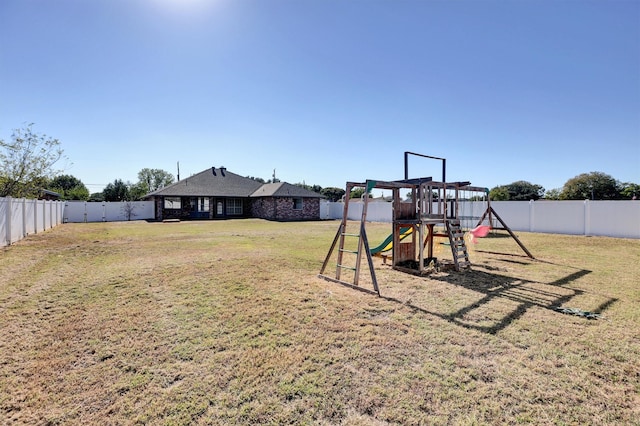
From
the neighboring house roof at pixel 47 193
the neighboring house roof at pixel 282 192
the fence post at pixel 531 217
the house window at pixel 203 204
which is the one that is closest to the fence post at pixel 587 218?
the fence post at pixel 531 217

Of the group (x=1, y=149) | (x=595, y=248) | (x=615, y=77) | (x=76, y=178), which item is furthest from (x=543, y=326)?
(x=76, y=178)

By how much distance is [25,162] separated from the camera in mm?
17484

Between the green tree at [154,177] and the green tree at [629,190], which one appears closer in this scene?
the green tree at [629,190]

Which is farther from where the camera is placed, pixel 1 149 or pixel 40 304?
pixel 1 149

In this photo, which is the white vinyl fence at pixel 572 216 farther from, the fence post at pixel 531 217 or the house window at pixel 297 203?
the house window at pixel 297 203

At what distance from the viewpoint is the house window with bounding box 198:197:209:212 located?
26047 mm

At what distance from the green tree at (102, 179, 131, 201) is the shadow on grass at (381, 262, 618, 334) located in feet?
177

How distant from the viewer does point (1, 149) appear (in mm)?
16844

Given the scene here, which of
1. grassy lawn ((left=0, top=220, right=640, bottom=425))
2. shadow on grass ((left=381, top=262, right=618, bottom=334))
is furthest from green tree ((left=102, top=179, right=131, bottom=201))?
shadow on grass ((left=381, top=262, right=618, bottom=334))

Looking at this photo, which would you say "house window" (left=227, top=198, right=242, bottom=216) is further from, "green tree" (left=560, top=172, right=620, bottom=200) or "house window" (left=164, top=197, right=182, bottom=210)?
"green tree" (left=560, top=172, right=620, bottom=200)

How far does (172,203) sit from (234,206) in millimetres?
5577

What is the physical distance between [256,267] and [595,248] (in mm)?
11280

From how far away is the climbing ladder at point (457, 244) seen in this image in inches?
266

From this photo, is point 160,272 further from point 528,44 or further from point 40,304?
point 528,44
